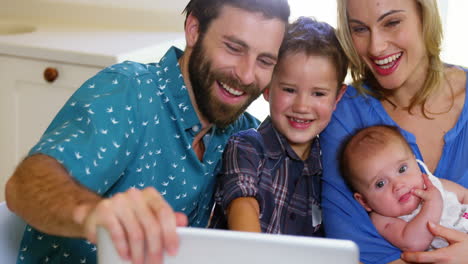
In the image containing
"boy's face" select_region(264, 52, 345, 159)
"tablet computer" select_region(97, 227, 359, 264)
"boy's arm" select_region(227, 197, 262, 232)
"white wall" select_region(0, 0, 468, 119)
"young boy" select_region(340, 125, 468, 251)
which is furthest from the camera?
"white wall" select_region(0, 0, 468, 119)

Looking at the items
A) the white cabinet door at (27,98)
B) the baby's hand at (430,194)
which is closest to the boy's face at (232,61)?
the baby's hand at (430,194)

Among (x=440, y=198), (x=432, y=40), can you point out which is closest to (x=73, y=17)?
(x=432, y=40)

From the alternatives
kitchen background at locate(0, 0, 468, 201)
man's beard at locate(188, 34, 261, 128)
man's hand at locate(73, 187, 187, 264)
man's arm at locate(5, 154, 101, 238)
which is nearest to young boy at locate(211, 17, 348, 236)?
man's beard at locate(188, 34, 261, 128)

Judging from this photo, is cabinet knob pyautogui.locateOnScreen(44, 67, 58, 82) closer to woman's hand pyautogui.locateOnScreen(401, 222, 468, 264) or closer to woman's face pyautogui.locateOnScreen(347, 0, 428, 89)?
woman's face pyautogui.locateOnScreen(347, 0, 428, 89)

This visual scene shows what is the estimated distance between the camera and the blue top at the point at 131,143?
1.18 m

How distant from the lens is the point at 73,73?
7.89 ft

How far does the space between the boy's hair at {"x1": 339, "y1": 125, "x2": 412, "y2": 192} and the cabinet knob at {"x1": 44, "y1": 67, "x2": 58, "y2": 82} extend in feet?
4.33

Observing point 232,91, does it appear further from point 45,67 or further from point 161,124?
point 45,67

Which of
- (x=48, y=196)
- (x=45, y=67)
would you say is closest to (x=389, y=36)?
(x=48, y=196)

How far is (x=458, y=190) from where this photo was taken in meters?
1.51

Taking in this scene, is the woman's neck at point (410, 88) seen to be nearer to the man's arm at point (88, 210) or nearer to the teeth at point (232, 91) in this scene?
the teeth at point (232, 91)

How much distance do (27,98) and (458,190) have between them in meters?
1.79

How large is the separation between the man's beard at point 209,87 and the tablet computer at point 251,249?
809 mm

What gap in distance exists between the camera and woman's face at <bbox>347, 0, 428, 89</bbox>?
156 cm
